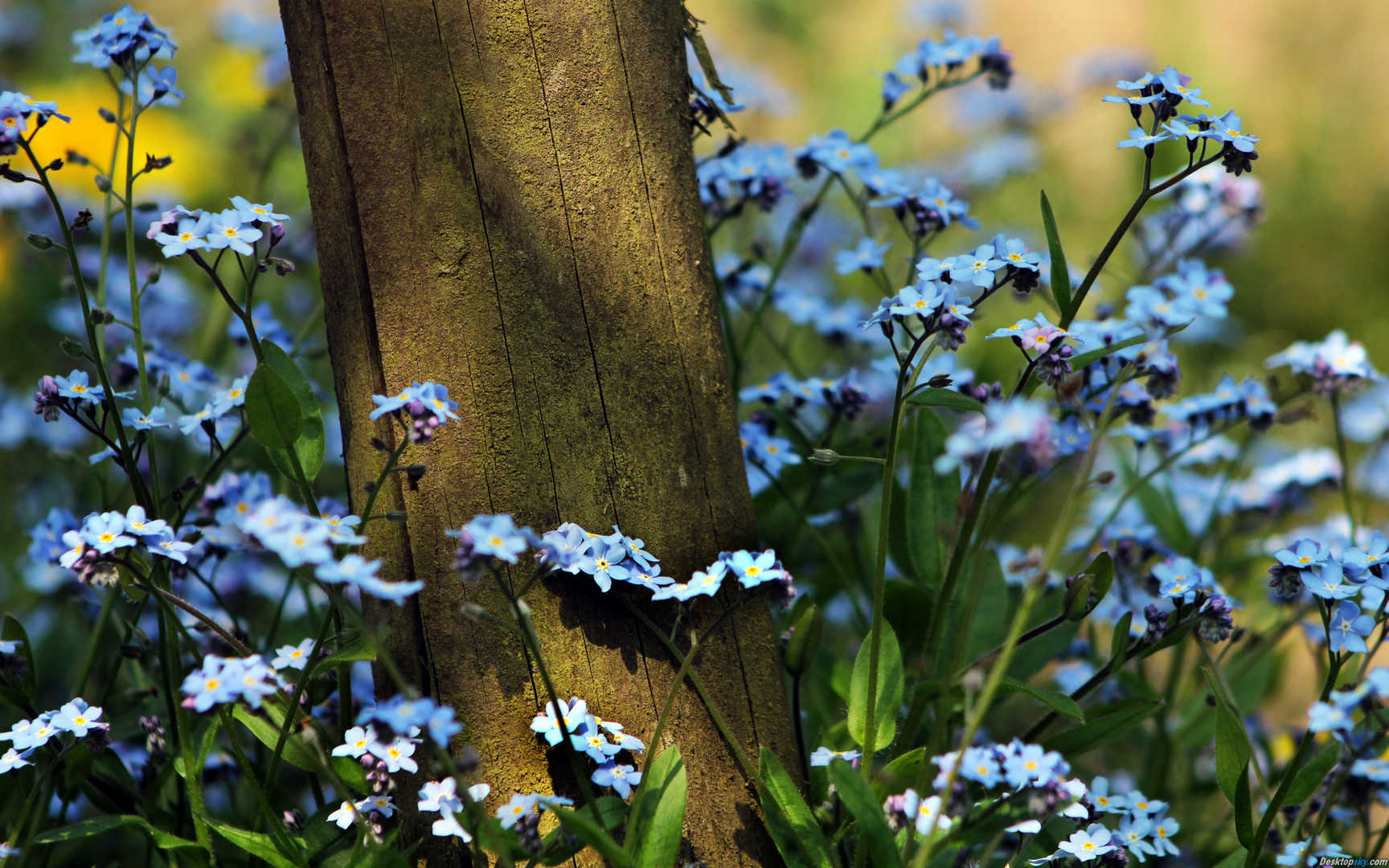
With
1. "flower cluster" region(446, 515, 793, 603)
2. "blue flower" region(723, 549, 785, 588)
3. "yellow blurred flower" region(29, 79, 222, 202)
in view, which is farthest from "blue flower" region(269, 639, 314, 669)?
"yellow blurred flower" region(29, 79, 222, 202)

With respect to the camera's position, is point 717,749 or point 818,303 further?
point 818,303

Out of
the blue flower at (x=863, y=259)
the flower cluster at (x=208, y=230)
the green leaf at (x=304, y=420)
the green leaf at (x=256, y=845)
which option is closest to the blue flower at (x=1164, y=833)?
the blue flower at (x=863, y=259)

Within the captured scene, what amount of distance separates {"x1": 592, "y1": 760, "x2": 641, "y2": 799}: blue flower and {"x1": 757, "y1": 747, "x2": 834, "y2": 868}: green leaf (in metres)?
0.18

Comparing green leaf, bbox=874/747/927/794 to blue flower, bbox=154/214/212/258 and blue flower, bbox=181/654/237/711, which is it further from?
blue flower, bbox=154/214/212/258

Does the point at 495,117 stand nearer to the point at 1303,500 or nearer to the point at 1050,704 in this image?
the point at 1050,704

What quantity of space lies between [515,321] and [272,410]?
37cm

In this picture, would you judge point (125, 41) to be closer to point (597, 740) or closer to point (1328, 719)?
point (597, 740)

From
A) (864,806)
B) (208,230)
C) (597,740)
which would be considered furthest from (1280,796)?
(208,230)

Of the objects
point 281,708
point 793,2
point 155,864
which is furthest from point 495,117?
point 793,2

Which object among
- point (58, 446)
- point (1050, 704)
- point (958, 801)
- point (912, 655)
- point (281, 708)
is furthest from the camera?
point (58, 446)

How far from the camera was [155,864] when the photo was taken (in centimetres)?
216

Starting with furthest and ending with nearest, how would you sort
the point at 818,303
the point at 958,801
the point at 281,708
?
the point at 818,303, the point at 281,708, the point at 958,801

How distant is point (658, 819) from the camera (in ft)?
4.83

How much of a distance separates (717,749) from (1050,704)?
50 cm
